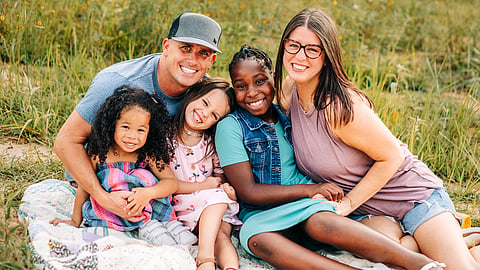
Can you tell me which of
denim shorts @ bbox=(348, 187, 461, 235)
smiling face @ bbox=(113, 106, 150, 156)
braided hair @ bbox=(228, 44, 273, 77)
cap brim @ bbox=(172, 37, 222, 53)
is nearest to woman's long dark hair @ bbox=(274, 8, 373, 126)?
braided hair @ bbox=(228, 44, 273, 77)

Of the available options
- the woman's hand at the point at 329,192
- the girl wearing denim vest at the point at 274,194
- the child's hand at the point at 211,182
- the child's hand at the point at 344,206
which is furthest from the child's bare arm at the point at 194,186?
the child's hand at the point at 344,206

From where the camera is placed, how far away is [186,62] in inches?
118

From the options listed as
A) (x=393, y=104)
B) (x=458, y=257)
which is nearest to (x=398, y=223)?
(x=458, y=257)

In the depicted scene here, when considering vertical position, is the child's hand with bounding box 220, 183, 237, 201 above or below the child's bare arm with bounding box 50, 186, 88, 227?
above

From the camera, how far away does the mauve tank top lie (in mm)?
2842

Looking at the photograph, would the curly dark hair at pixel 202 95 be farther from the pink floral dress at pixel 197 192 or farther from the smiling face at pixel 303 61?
the smiling face at pixel 303 61

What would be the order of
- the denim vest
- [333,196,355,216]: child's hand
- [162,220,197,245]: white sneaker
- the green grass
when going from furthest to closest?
the green grass → the denim vest → [162,220,197,245]: white sneaker → [333,196,355,216]: child's hand

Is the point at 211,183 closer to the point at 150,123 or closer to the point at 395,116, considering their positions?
the point at 150,123

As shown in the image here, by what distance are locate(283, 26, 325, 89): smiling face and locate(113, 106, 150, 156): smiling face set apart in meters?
0.83

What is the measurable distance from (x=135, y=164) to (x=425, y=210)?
1.64 metres

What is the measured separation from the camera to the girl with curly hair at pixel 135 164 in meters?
2.78

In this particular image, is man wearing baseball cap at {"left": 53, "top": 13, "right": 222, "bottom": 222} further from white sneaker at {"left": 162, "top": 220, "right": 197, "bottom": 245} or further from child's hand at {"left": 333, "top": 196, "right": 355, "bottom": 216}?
child's hand at {"left": 333, "top": 196, "right": 355, "bottom": 216}

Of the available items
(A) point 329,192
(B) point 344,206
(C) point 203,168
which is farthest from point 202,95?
(B) point 344,206

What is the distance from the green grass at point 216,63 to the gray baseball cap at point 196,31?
1.30m
